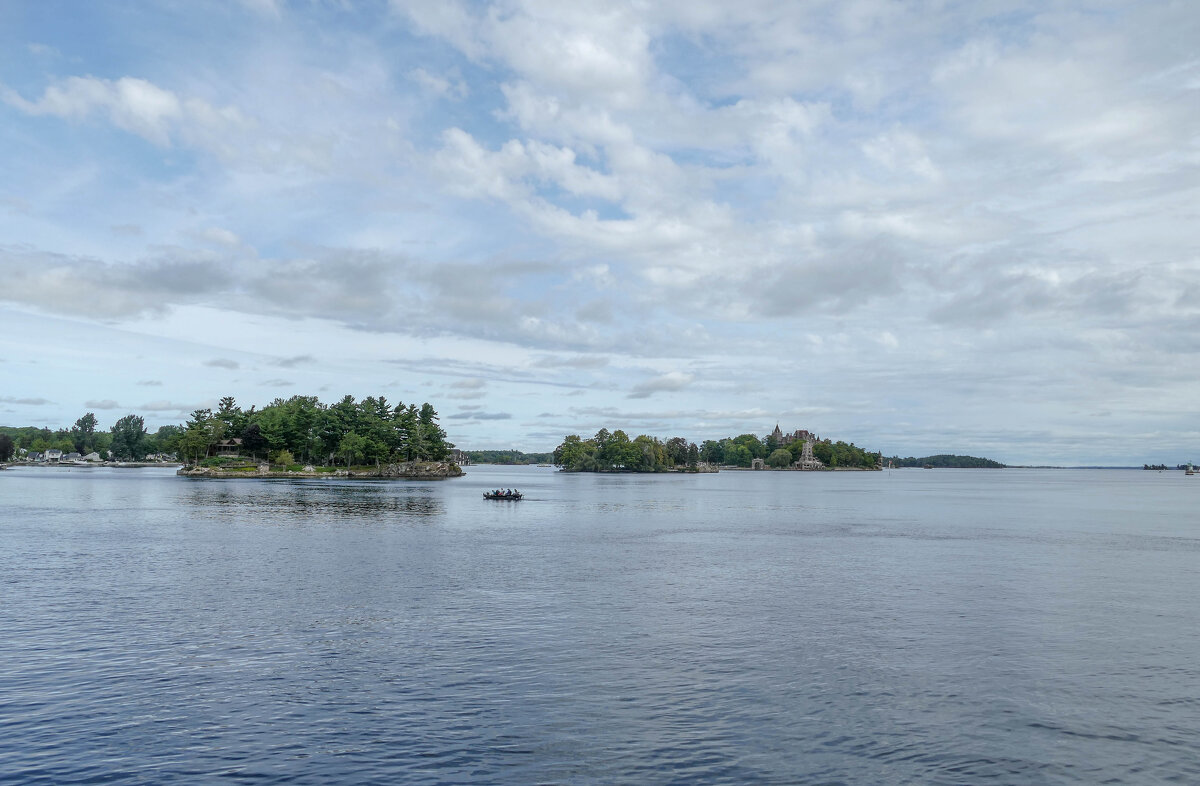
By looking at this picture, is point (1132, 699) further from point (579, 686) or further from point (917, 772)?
point (579, 686)

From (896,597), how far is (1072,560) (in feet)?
75.4

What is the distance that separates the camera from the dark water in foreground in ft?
58.2

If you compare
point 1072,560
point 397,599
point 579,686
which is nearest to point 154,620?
point 397,599

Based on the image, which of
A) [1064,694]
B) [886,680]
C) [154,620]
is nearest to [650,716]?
[886,680]

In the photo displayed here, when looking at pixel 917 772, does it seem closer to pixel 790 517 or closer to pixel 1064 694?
pixel 1064 694

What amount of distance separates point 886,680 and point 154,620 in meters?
27.4

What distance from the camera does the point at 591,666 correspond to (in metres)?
25.0

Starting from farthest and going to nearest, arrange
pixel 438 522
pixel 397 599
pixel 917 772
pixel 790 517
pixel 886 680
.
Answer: pixel 790 517
pixel 438 522
pixel 397 599
pixel 886 680
pixel 917 772

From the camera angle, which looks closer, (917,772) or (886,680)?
(917,772)

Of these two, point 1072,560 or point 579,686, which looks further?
point 1072,560

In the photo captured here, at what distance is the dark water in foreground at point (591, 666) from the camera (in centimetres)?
1773

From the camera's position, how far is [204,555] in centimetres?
5000

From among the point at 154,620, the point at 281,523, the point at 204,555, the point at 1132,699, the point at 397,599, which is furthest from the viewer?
the point at 281,523

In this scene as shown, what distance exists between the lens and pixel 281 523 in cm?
7394
